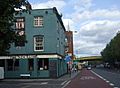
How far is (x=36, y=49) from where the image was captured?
60.2 meters

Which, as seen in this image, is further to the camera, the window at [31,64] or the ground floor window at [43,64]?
the window at [31,64]

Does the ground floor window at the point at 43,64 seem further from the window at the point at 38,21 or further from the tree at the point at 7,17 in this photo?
the tree at the point at 7,17

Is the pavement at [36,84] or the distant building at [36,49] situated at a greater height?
the distant building at [36,49]

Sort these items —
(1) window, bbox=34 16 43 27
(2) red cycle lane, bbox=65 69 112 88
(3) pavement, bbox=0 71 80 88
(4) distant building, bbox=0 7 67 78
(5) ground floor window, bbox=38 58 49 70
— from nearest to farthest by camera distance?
(2) red cycle lane, bbox=65 69 112 88 < (3) pavement, bbox=0 71 80 88 < (4) distant building, bbox=0 7 67 78 < (5) ground floor window, bbox=38 58 49 70 < (1) window, bbox=34 16 43 27

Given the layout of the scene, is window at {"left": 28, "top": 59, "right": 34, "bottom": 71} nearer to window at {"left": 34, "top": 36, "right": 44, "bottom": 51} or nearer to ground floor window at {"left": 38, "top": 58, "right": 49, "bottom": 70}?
ground floor window at {"left": 38, "top": 58, "right": 49, "bottom": 70}

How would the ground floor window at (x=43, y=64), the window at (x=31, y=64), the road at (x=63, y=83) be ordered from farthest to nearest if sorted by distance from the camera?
the window at (x=31, y=64), the ground floor window at (x=43, y=64), the road at (x=63, y=83)

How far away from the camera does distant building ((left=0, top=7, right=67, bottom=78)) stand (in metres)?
59.2

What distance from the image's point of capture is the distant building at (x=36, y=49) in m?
59.2

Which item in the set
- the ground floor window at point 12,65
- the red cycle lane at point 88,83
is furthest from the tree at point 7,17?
the ground floor window at point 12,65

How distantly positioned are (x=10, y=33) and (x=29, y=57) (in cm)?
3500

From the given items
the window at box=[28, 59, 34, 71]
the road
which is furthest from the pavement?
the window at box=[28, 59, 34, 71]

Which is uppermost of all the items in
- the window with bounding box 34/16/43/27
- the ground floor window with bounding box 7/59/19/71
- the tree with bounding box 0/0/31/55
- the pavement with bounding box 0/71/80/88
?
the window with bounding box 34/16/43/27

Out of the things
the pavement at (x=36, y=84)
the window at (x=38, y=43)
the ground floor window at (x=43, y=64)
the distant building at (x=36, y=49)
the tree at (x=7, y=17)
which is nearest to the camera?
the tree at (x=7, y=17)

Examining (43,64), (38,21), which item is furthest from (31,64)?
(38,21)
